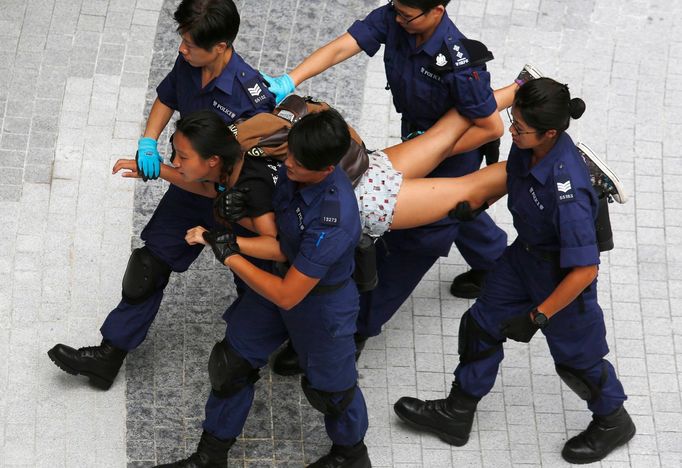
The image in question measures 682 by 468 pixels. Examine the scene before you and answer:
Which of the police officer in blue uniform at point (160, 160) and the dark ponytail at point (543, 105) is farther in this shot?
the police officer in blue uniform at point (160, 160)

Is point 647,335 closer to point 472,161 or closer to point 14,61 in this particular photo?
point 472,161

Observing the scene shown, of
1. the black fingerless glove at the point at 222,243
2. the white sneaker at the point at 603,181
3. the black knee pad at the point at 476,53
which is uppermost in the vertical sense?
the black knee pad at the point at 476,53

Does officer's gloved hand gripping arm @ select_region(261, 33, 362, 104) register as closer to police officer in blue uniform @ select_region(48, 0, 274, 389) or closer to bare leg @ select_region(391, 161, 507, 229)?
police officer in blue uniform @ select_region(48, 0, 274, 389)

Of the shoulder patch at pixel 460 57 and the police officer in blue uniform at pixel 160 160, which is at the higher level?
the shoulder patch at pixel 460 57

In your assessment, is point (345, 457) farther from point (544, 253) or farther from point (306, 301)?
point (544, 253)

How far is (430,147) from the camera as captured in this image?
5770 mm

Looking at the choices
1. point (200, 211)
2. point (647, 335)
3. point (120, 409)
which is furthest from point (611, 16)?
point (120, 409)

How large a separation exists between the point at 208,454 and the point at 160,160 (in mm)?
1436

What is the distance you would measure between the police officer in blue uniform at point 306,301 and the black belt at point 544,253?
2.85 feet

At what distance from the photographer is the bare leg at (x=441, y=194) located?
553cm

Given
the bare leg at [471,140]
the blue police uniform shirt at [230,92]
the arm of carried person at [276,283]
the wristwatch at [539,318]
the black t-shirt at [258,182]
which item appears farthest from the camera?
the bare leg at [471,140]

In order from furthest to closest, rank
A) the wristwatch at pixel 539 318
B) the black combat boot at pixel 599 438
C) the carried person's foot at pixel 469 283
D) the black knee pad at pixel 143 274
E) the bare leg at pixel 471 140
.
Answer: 1. the carried person's foot at pixel 469 283
2. the black combat boot at pixel 599 438
3. the black knee pad at pixel 143 274
4. the bare leg at pixel 471 140
5. the wristwatch at pixel 539 318

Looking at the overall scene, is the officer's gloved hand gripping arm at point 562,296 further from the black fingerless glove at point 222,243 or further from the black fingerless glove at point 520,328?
the black fingerless glove at point 222,243

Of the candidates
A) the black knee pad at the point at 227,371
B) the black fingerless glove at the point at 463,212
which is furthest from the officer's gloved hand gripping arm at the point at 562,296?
the black knee pad at the point at 227,371
